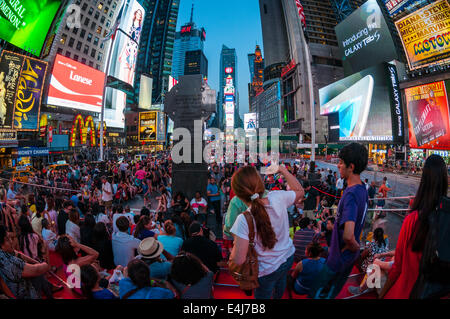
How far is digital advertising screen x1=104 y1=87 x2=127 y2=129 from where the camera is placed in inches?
1939

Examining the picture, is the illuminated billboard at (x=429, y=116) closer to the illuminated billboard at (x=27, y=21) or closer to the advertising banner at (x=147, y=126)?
the advertising banner at (x=147, y=126)

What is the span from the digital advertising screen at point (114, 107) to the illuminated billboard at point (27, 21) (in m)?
24.8

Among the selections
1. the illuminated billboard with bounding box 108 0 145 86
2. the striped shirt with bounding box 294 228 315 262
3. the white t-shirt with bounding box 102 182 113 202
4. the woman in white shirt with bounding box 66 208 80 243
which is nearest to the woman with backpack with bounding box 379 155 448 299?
the striped shirt with bounding box 294 228 315 262

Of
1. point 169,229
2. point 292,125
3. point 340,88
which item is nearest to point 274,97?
point 292,125

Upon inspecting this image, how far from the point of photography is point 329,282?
7.06 feet

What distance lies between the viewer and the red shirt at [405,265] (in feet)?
6.14

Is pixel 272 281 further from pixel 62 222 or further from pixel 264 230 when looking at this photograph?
pixel 62 222

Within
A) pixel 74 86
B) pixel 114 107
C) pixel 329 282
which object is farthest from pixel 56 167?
pixel 114 107

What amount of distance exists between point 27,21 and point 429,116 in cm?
4051

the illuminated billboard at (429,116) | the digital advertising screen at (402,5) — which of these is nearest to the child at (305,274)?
the illuminated billboard at (429,116)

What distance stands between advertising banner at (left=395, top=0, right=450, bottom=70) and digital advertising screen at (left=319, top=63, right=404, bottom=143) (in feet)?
9.10

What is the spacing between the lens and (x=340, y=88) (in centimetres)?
3247
